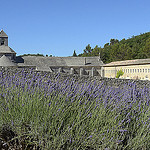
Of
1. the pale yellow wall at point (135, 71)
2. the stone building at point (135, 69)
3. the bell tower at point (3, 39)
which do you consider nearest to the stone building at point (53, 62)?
the bell tower at point (3, 39)

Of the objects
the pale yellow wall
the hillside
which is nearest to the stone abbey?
the pale yellow wall

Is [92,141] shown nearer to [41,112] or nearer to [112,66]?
[41,112]

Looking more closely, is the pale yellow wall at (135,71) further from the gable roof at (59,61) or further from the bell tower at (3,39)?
the bell tower at (3,39)

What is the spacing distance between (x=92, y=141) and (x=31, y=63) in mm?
37937

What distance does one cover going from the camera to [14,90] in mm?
3033

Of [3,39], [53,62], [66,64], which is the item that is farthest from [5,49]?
[66,64]

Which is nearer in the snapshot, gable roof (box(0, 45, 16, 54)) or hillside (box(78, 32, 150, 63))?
gable roof (box(0, 45, 16, 54))

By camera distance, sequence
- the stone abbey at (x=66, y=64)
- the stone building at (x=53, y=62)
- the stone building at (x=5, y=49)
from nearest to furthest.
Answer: the stone abbey at (x=66, y=64) < the stone building at (x=53, y=62) < the stone building at (x=5, y=49)

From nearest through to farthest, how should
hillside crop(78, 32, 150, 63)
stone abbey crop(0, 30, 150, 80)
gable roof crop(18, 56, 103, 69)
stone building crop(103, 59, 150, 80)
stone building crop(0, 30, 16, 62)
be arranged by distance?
stone building crop(103, 59, 150, 80)
stone abbey crop(0, 30, 150, 80)
stone building crop(0, 30, 16, 62)
gable roof crop(18, 56, 103, 69)
hillside crop(78, 32, 150, 63)

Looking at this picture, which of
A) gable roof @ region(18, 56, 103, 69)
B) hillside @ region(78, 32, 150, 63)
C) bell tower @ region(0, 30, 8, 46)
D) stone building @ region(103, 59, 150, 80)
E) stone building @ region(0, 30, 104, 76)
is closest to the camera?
stone building @ region(103, 59, 150, 80)

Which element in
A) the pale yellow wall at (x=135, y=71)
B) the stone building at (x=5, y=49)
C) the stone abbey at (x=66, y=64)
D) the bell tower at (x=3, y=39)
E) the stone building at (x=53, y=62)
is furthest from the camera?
the bell tower at (x=3, y=39)

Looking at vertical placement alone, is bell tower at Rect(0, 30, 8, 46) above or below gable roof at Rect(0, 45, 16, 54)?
above

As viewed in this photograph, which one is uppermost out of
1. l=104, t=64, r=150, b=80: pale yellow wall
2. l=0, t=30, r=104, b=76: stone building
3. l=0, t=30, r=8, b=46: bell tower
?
l=0, t=30, r=8, b=46: bell tower

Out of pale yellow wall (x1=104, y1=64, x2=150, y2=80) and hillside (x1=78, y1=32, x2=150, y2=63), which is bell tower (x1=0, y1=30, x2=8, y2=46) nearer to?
pale yellow wall (x1=104, y1=64, x2=150, y2=80)
